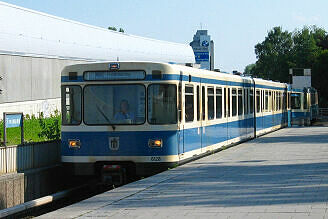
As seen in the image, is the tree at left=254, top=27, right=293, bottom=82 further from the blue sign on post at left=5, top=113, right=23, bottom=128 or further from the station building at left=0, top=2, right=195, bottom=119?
the blue sign on post at left=5, top=113, right=23, bottom=128

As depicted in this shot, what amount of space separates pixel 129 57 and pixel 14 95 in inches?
846

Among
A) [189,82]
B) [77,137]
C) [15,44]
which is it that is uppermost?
[15,44]

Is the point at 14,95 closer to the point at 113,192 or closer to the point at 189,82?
the point at 189,82

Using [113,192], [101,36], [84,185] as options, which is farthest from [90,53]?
[113,192]

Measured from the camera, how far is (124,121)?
1605 centimetres

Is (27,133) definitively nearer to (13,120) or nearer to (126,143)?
(13,120)

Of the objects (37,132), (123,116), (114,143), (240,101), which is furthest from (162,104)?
(37,132)

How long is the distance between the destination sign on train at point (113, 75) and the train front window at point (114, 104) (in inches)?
6.5

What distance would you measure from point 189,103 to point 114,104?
215 cm

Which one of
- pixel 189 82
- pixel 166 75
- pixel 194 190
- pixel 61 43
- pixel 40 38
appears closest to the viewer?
pixel 194 190

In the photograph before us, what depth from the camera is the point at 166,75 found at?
15977 mm

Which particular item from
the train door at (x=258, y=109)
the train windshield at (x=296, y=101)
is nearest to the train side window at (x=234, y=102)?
the train door at (x=258, y=109)

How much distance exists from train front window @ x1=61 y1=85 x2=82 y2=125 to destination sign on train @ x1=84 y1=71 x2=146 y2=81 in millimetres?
381

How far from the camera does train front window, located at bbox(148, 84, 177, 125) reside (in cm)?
1598
